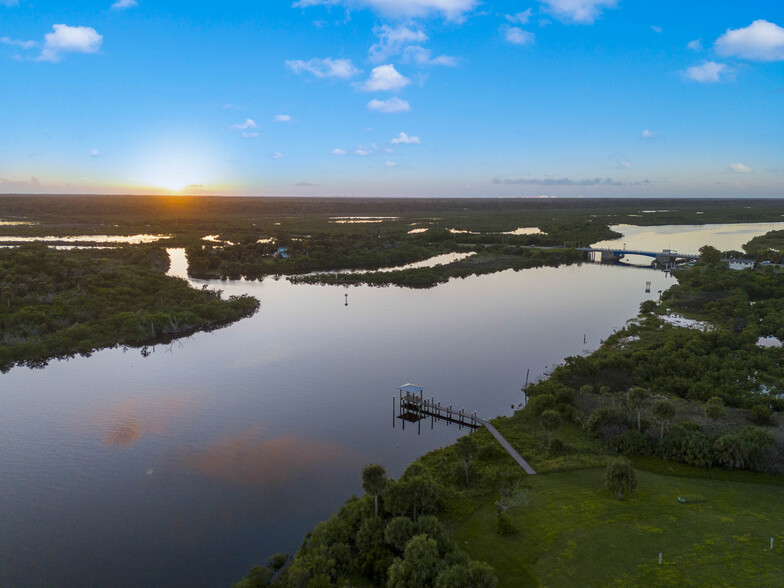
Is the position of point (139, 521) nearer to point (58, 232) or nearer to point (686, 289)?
point (686, 289)

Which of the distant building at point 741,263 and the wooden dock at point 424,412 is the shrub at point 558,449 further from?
the distant building at point 741,263

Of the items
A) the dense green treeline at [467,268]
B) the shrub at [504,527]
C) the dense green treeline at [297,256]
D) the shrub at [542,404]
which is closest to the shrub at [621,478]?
the shrub at [504,527]

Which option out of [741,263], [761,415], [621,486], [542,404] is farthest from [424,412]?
[741,263]

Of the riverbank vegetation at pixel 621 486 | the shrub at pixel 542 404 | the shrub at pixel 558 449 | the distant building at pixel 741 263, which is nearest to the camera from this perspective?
the riverbank vegetation at pixel 621 486

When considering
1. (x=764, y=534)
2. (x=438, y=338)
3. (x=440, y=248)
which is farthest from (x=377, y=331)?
(x=440, y=248)

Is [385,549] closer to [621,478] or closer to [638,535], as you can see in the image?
[638,535]

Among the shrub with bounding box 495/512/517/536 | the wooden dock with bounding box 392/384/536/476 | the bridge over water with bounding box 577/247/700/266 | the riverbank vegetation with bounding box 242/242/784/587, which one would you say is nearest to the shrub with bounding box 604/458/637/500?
the riverbank vegetation with bounding box 242/242/784/587

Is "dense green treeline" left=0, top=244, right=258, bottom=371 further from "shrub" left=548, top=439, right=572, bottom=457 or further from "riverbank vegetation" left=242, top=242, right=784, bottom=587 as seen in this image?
"shrub" left=548, top=439, right=572, bottom=457
